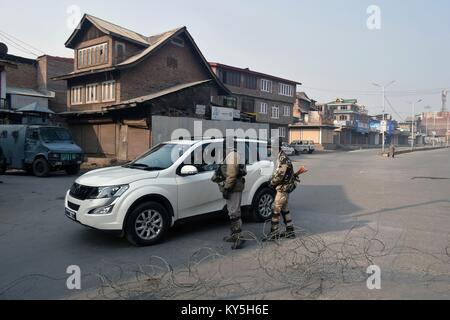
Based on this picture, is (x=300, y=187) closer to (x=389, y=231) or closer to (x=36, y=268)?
(x=389, y=231)

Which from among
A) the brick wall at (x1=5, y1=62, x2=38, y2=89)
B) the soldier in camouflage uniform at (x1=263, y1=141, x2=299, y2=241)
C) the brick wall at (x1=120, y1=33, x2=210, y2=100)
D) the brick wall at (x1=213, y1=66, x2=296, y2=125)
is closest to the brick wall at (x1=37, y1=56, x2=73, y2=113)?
the brick wall at (x1=5, y1=62, x2=38, y2=89)

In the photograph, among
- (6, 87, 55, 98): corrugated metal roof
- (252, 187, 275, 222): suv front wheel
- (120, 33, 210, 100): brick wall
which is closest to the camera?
(252, 187, 275, 222): suv front wheel

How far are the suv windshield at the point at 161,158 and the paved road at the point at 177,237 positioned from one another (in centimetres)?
127

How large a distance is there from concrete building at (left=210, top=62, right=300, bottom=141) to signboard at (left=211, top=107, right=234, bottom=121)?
515 inches

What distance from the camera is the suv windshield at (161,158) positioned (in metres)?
6.77

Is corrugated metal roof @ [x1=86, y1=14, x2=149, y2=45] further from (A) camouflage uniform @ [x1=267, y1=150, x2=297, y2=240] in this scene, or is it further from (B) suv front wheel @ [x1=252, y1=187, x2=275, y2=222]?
(A) camouflage uniform @ [x1=267, y1=150, x2=297, y2=240]

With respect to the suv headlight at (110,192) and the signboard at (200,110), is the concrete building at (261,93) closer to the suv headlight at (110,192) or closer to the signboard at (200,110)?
the signboard at (200,110)

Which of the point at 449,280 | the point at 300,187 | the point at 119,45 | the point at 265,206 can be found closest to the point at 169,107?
the point at 119,45

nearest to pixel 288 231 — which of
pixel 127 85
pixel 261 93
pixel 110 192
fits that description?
pixel 110 192

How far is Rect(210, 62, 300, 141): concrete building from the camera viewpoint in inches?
1807

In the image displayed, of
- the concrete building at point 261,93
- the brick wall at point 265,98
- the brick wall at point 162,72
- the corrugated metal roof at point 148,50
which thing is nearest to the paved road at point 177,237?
the corrugated metal roof at point 148,50

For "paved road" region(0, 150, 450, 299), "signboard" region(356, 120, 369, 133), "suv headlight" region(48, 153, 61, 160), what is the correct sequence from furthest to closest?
"signboard" region(356, 120, 369, 133) → "suv headlight" region(48, 153, 61, 160) → "paved road" region(0, 150, 450, 299)

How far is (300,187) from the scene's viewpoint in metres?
14.0

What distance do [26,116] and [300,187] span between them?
19.2 m
